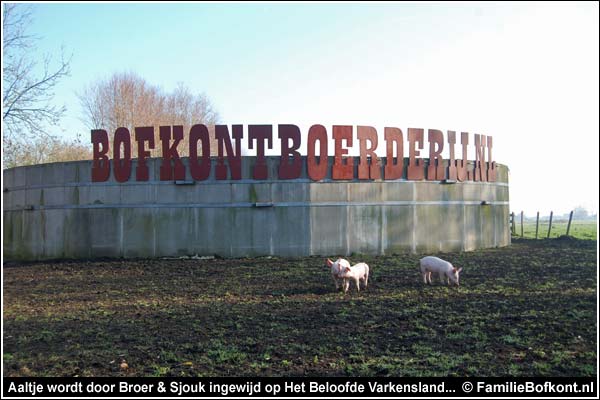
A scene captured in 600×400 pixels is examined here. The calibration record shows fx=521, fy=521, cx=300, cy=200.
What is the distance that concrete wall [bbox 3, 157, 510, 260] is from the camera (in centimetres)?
1745

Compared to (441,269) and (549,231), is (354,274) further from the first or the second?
(549,231)

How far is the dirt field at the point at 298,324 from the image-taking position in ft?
20.6

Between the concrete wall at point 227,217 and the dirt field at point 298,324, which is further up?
the concrete wall at point 227,217

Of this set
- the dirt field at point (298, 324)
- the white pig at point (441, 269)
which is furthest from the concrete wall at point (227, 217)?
the white pig at point (441, 269)

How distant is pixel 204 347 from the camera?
23.0ft

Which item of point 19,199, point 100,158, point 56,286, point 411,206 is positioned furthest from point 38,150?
point 411,206

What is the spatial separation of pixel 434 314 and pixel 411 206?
999cm
